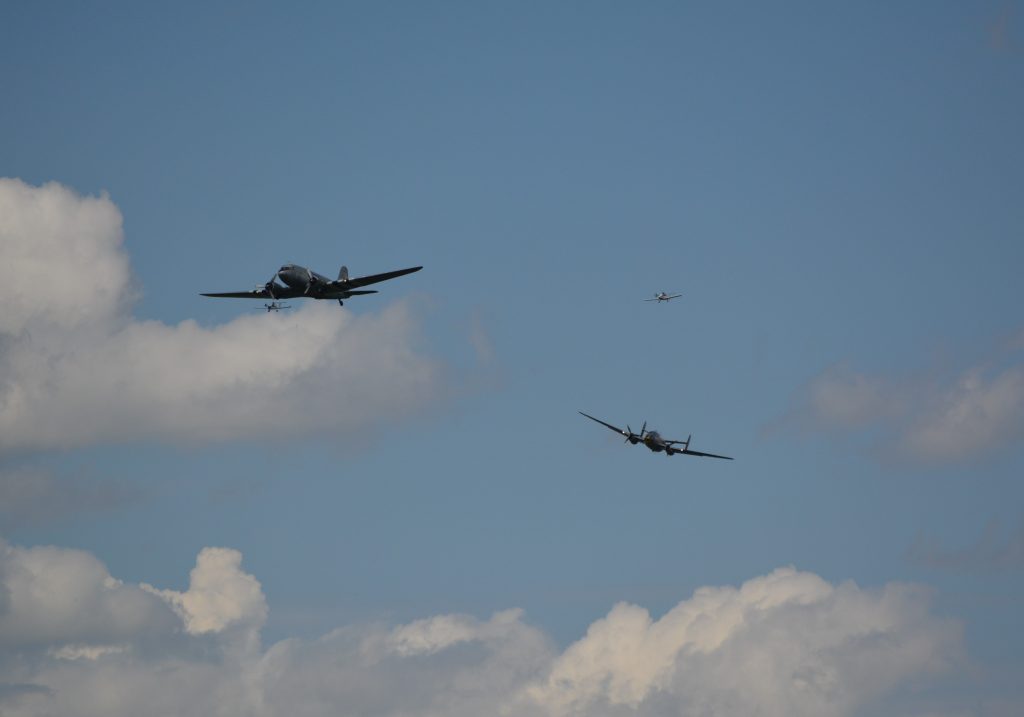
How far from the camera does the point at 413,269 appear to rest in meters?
161

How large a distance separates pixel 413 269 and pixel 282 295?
1911 centimetres

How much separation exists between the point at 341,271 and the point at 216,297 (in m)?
19.0

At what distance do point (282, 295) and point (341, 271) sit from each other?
25.8 ft

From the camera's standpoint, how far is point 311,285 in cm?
16912

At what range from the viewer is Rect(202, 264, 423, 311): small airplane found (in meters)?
168

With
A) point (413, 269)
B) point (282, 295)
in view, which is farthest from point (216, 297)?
point (413, 269)

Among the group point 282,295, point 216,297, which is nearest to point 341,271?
point 282,295

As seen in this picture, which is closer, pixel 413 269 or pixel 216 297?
pixel 413 269

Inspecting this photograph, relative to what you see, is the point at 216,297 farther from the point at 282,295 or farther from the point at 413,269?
the point at 413,269

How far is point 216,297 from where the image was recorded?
181375 mm

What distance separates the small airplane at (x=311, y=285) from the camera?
550ft

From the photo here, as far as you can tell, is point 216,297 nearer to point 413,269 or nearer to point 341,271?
point 341,271

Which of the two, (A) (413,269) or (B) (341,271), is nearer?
(A) (413,269)

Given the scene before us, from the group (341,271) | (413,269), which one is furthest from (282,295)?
(413,269)
